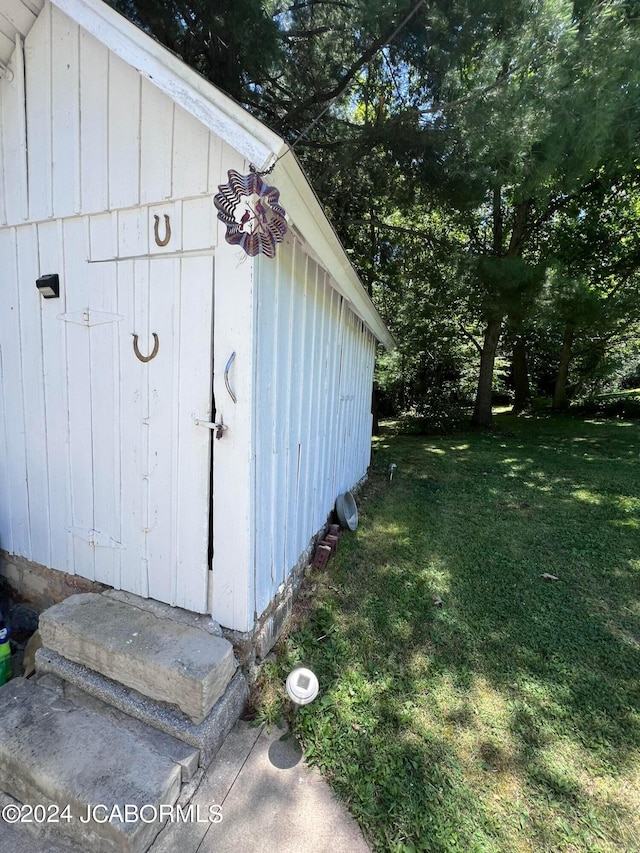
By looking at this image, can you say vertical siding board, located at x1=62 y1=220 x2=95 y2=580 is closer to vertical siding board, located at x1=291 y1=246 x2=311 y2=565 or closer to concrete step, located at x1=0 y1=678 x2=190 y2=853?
concrete step, located at x1=0 y1=678 x2=190 y2=853

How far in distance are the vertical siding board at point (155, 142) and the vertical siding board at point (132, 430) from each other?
361 millimetres

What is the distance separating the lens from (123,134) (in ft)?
6.27

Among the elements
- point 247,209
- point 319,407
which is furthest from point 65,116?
point 319,407

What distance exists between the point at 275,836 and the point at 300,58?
20.8 ft

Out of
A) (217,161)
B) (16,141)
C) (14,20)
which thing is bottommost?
(217,161)

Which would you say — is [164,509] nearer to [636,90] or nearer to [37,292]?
[37,292]

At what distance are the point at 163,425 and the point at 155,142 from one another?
1356mm

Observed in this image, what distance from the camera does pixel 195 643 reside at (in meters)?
1.84

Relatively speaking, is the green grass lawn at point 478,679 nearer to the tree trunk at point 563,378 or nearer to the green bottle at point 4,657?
the green bottle at point 4,657

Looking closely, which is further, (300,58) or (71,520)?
(300,58)

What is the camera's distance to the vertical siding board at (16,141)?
2127 millimetres

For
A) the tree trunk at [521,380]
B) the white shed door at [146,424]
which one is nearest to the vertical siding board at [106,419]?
the white shed door at [146,424]

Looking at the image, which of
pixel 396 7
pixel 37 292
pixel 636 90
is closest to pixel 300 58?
pixel 396 7

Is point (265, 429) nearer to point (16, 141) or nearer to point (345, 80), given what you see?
point (16, 141)
